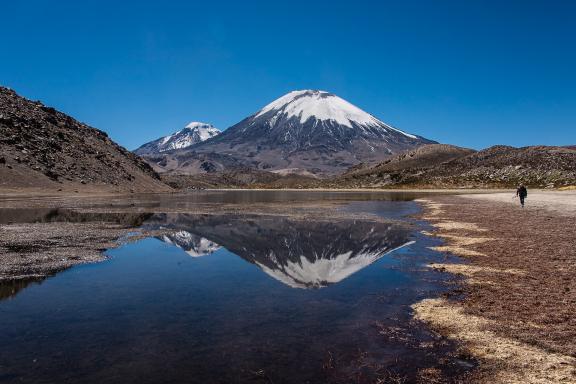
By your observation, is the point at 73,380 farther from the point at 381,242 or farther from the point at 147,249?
the point at 381,242

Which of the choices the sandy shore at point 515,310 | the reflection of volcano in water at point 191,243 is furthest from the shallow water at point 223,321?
the reflection of volcano in water at point 191,243

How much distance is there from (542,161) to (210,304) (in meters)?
179

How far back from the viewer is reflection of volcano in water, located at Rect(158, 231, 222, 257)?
2435cm

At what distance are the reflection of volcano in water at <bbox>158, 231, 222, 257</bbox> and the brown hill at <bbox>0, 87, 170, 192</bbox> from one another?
7201 centimetres

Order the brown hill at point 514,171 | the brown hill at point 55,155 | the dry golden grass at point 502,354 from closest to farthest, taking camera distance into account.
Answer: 1. the dry golden grass at point 502,354
2. the brown hill at point 55,155
3. the brown hill at point 514,171

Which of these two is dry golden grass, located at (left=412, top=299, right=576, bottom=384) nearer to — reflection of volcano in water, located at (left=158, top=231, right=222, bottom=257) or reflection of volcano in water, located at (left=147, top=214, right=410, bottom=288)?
reflection of volcano in water, located at (left=147, top=214, right=410, bottom=288)

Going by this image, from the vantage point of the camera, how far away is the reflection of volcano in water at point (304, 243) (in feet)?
63.3

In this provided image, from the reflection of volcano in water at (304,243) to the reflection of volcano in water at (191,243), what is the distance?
0.49 meters

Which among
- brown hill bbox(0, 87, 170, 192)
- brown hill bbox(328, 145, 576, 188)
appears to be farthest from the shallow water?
brown hill bbox(328, 145, 576, 188)

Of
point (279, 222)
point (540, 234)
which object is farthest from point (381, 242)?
point (279, 222)

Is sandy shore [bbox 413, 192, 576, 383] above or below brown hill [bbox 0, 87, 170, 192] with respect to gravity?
below

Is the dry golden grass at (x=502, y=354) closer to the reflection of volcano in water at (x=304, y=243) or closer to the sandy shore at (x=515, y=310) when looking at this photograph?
the sandy shore at (x=515, y=310)

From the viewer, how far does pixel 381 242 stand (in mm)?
28062

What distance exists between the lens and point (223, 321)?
11.6 metres
